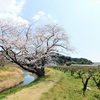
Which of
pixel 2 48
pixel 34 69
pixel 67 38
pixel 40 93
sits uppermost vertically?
pixel 67 38

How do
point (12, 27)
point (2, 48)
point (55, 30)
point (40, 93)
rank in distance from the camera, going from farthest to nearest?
point (55, 30) → point (12, 27) → point (2, 48) → point (40, 93)

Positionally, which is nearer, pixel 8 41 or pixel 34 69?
pixel 8 41

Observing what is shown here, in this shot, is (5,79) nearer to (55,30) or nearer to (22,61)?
(22,61)

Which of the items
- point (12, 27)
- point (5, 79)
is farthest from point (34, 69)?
point (12, 27)

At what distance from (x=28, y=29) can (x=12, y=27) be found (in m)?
A: 2.86

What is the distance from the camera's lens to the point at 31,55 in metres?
40.0

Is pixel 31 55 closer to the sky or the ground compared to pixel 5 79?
closer to the sky

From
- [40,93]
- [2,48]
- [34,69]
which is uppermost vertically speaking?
[2,48]

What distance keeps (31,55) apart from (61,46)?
5300 millimetres

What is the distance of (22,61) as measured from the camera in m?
38.8

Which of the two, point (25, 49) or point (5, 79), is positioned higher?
point (25, 49)

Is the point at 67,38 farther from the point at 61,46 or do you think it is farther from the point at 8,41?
the point at 8,41

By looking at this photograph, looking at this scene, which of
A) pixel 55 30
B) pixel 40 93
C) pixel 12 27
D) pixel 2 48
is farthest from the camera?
pixel 55 30

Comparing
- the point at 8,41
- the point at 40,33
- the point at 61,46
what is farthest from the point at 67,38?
the point at 8,41
